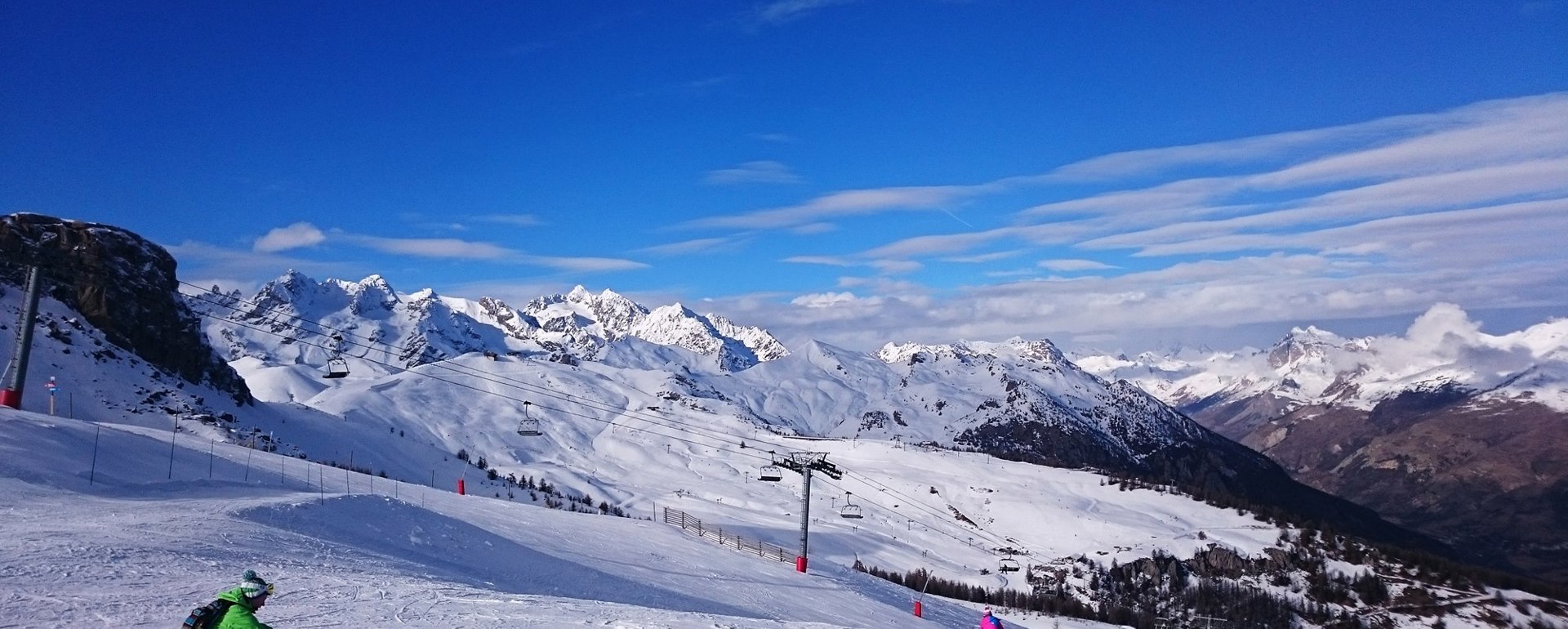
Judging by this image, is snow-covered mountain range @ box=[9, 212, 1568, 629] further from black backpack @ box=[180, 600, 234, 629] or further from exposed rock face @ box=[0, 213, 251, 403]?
black backpack @ box=[180, 600, 234, 629]

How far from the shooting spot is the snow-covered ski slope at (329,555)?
19.0 m

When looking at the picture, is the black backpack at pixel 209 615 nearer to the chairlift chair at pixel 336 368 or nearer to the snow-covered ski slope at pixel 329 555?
the snow-covered ski slope at pixel 329 555

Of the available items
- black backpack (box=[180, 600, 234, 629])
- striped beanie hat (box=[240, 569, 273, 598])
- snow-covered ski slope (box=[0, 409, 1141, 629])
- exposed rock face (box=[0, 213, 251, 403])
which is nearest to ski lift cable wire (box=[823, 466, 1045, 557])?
snow-covered ski slope (box=[0, 409, 1141, 629])

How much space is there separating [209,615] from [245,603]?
36 cm

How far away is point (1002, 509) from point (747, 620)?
127640 millimetres

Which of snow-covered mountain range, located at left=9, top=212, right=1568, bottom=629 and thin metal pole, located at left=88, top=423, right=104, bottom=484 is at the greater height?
thin metal pole, located at left=88, top=423, right=104, bottom=484

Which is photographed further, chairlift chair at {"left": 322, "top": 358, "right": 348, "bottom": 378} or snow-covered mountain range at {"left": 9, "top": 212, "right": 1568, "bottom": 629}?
chairlift chair at {"left": 322, "top": 358, "right": 348, "bottom": 378}

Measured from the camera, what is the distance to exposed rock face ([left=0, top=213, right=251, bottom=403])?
83.2m

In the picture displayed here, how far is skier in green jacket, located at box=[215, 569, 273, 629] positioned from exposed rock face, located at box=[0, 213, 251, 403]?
84007 millimetres

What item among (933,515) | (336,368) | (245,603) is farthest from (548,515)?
(933,515)

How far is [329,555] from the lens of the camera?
84.1 ft

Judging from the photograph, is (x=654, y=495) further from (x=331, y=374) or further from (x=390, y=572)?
(x=390, y=572)

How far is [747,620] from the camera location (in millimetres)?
25406

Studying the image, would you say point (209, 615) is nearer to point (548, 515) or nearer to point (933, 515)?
point (548, 515)
